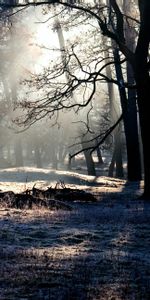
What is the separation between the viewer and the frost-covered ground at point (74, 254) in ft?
17.8

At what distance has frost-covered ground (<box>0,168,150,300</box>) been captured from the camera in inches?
213

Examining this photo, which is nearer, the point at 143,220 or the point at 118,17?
the point at 143,220

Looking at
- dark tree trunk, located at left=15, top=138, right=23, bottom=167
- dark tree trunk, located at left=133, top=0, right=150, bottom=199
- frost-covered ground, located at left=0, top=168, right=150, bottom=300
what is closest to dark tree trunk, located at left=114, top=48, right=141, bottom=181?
dark tree trunk, located at left=133, top=0, right=150, bottom=199

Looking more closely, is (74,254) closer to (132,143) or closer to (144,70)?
(144,70)

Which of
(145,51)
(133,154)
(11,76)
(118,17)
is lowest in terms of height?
(133,154)

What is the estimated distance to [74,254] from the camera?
7.07 meters

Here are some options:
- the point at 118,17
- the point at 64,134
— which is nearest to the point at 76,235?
the point at 118,17

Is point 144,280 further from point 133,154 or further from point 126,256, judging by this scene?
point 133,154

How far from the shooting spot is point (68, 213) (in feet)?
37.2

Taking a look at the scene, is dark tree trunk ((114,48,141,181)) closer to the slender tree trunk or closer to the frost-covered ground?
the frost-covered ground

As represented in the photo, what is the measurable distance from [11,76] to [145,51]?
100 ft

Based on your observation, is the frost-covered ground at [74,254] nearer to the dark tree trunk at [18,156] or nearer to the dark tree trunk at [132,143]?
the dark tree trunk at [132,143]

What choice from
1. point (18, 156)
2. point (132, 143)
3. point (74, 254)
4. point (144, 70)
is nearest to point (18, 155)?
point (18, 156)

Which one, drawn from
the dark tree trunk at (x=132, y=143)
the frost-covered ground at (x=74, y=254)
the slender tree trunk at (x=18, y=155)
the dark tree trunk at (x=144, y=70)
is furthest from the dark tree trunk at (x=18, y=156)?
the frost-covered ground at (x=74, y=254)
